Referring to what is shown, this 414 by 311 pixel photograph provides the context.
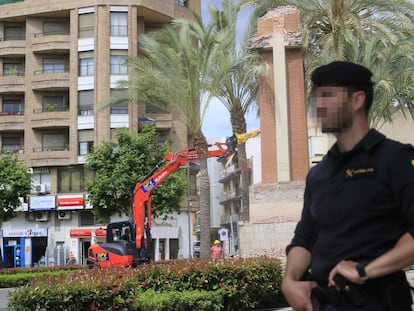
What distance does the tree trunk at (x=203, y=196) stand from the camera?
67.9 ft

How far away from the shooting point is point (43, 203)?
1756 inches

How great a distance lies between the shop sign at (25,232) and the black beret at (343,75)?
44.7 m

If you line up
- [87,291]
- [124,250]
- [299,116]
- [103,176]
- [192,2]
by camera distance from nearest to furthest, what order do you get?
1. [87,291]
2. [299,116]
3. [124,250]
4. [103,176]
5. [192,2]

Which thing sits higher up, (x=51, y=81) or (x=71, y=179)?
(x=51, y=81)

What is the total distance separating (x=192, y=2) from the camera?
5119 centimetres

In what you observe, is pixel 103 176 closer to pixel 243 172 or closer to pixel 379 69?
pixel 243 172

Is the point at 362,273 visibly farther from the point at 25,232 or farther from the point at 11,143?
the point at 11,143

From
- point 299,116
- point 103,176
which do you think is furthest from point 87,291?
point 103,176

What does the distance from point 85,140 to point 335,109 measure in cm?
4315

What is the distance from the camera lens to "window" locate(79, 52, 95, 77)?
45094 mm

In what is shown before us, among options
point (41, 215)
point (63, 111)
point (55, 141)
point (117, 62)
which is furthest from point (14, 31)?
point (41, 215)

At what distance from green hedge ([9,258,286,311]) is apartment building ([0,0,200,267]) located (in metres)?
32.8

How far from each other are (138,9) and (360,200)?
150ft

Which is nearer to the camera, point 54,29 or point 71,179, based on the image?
point 71,179
